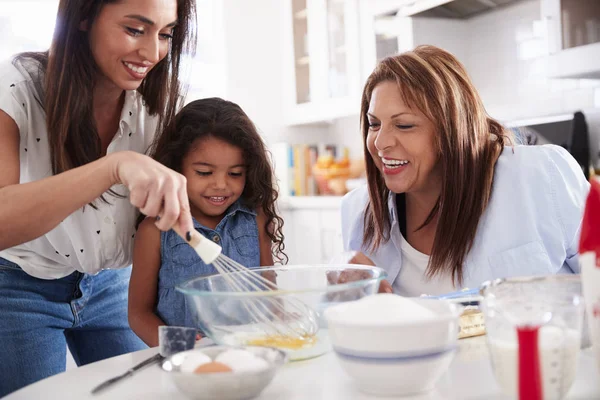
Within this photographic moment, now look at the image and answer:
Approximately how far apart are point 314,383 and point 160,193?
314 millimetres

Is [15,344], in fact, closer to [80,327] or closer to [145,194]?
[80,327]

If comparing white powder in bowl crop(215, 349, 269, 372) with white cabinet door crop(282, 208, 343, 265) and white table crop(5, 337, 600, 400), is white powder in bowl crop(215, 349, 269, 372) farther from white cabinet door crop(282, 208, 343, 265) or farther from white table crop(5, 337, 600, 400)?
white cabinet door crop(282, 208, 343, 265)

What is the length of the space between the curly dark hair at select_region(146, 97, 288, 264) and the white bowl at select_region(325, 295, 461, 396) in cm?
88

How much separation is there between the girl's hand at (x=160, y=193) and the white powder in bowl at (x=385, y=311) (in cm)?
27

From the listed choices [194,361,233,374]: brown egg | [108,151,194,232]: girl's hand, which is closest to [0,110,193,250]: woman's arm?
[108,151,194,232]: girl's hand

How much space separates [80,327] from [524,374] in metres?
1.10

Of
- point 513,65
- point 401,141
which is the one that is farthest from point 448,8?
point 401,141

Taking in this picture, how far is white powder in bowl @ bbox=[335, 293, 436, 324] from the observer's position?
0.64 metres

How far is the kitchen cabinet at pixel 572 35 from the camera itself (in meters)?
2.14

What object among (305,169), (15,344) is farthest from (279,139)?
(15,344)

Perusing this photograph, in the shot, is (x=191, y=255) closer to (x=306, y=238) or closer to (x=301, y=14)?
(x=306, y=238)

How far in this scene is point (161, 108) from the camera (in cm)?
146

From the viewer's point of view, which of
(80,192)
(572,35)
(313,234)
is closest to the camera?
(80,192)

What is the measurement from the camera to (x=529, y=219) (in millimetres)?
→ 1290
